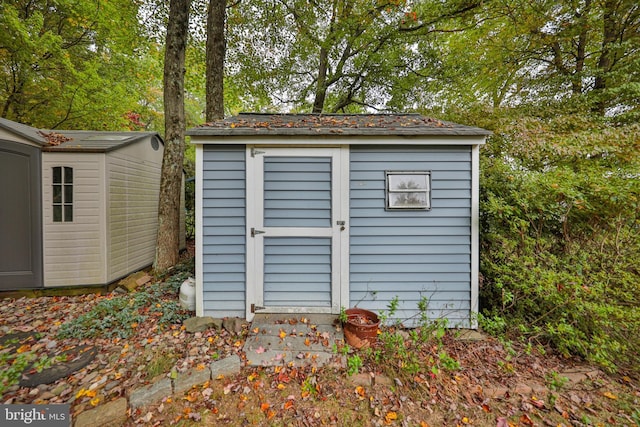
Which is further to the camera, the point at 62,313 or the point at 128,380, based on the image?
the point at 62,313

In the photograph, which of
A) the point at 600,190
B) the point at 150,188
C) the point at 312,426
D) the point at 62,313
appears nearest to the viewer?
the point at 312,426

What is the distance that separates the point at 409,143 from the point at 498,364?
2709 millimetres

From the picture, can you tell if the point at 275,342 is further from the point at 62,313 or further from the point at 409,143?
the point at 62,313

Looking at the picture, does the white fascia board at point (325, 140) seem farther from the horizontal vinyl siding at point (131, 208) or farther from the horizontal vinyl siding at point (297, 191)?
the horizontal vinyl siding at point (131, 208)

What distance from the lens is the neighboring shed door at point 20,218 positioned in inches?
149

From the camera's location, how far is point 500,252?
10.2 ft

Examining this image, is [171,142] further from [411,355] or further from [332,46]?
[332,46]

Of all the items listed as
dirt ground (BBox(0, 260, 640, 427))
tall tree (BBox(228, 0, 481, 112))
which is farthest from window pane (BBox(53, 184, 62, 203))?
tall tree (BBox(228, 0, 481, 112))

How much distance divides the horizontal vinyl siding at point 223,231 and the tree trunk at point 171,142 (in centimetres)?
198

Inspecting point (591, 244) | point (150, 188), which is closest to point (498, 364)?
point (591, 244)

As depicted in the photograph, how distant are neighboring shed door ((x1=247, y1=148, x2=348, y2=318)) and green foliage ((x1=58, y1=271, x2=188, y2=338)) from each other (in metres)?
1.25

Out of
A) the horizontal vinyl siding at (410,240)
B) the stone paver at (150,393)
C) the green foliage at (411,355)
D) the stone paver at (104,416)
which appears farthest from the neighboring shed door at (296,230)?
the stone paver at (104,416)

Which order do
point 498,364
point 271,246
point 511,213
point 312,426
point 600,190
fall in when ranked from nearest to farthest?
point 312,426
point 498,364
point 600,190
point 511,213
point 271,246

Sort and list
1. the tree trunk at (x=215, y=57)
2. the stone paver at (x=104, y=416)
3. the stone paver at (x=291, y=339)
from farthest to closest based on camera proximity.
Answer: the tree trunk at (x=215, y=57) → the stone paver at (x=291, y=339) → the stone paver at (x=104, y=416)
